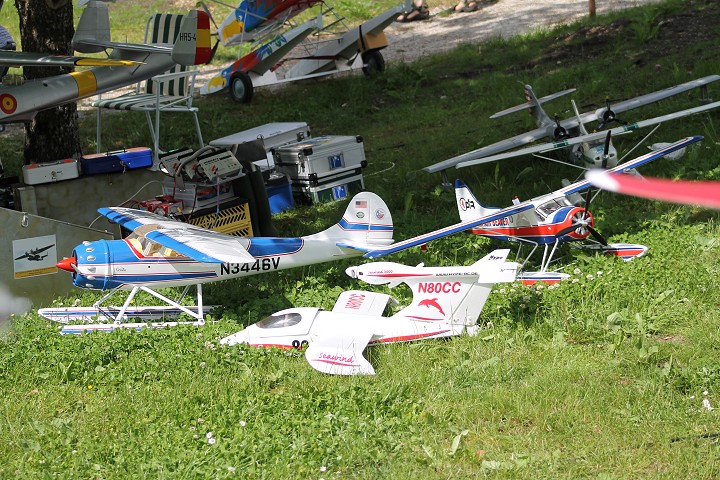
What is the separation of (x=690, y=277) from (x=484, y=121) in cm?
686

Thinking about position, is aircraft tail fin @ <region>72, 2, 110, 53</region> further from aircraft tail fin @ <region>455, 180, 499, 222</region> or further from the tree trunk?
aircraft tail fin @ <region>455, 180, 499, 222</region>

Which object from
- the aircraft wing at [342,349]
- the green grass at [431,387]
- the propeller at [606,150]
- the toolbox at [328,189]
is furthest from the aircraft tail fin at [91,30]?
the propeller at [606,150]

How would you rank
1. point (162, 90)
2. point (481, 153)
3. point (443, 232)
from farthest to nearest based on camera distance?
point (162, 90) → point (481, 153) → point (443, 232)

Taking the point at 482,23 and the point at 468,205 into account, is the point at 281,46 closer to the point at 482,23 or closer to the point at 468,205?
the point at 482,23

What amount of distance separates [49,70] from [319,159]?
3784mm

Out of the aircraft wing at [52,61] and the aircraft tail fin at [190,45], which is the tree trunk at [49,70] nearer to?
the aircraft wing at [52,61]

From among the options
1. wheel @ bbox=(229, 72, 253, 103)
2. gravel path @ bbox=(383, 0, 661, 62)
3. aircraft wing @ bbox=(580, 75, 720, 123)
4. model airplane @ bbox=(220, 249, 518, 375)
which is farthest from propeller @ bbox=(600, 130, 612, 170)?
gravel path @ bbox=(383, 0, 661, 62)

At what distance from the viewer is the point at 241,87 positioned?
54.0 feet

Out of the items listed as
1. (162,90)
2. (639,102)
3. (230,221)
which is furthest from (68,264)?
(639,102)

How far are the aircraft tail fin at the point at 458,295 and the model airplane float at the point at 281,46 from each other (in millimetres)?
10136

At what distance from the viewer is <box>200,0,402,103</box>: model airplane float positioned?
1630 centimetres

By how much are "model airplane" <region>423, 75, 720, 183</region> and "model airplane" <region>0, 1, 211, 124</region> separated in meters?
3.36

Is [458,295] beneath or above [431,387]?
above

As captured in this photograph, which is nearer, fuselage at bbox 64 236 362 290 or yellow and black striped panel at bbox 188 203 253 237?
fuselage at bbox 64 236 362 290
